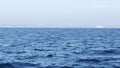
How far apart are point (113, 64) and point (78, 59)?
147 inches

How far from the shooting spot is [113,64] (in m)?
25.6

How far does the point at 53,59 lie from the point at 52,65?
11.1 ft

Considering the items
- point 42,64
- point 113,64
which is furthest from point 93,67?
point 42,64

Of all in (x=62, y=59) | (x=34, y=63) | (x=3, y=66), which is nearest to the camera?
(x=3, y=66)

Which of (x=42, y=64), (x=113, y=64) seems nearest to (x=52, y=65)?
(x=42, y=64)

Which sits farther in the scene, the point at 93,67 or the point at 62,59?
the point at 62,59

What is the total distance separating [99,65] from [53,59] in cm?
495

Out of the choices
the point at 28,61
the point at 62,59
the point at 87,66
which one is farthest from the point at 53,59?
the point at 87,66

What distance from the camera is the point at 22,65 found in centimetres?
2469

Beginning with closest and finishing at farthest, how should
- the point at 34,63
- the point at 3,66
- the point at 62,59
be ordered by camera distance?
the point at 3,66, the point at 34,63, the point at 62,59

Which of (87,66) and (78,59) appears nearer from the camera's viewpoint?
(87,66)

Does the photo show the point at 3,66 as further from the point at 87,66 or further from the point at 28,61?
the point at 87,66

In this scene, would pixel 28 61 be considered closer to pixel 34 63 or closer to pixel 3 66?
pixel 34 63

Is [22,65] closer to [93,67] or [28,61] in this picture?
[28,61]
